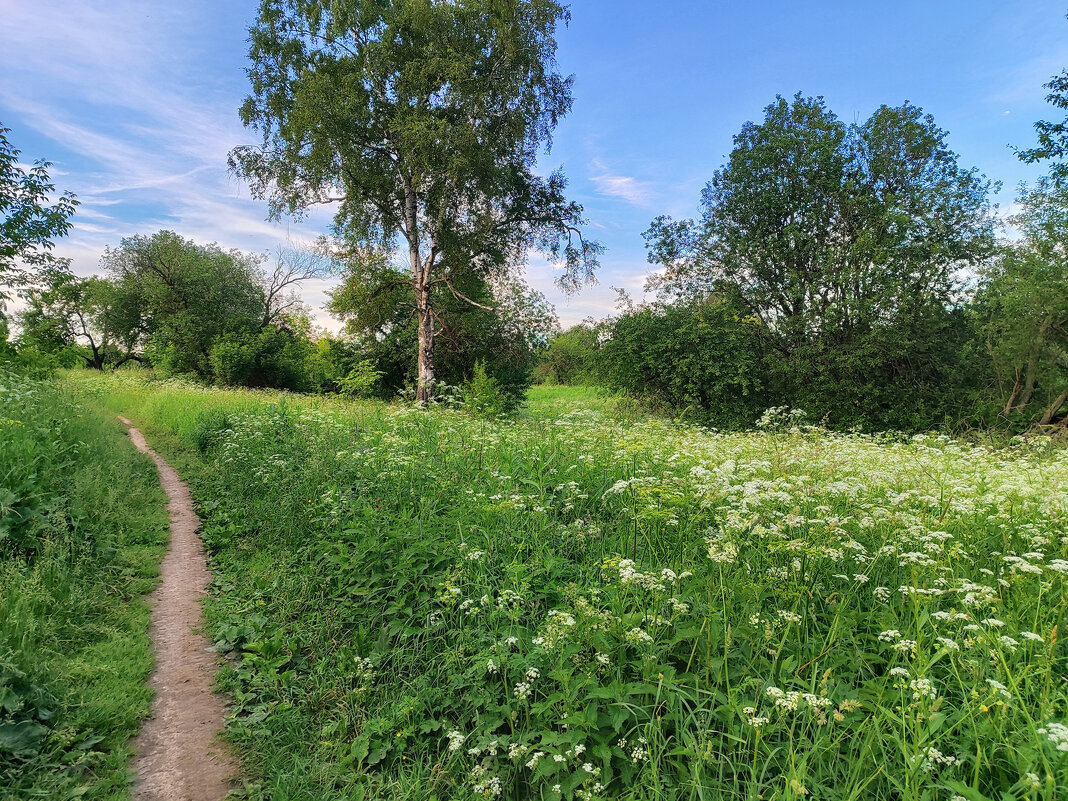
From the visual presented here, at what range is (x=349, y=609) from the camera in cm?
477

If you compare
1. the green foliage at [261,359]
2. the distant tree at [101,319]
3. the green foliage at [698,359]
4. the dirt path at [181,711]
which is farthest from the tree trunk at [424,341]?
the distant tree at [101,319]

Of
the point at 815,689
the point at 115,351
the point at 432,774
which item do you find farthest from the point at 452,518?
the point at 115,351

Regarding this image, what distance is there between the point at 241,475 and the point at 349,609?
5391mm

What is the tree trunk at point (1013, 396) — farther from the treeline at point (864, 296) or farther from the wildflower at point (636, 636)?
the wildflower at point (636, 636)

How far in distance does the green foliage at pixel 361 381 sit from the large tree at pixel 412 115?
8.07 ft

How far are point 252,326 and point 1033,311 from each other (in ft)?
148

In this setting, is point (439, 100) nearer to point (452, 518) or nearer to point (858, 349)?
point (452, 518)

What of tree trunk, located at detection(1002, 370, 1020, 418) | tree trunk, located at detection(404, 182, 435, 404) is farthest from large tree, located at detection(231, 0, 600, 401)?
tree trunk, located at detection(1002, 370, 1020, 418)

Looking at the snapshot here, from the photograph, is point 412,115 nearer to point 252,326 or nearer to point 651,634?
point 651,634

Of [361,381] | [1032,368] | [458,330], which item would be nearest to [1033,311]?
[1032,368]

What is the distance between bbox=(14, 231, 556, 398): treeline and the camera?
21797 mm

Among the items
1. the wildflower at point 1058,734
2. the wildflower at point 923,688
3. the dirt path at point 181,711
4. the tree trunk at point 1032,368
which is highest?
the tree trunk at point 1032,368

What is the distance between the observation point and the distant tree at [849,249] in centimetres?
2073

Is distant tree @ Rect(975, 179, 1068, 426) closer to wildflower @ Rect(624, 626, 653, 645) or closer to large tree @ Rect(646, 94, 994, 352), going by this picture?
large tree @ Rect(646, 94, 994, 352)
